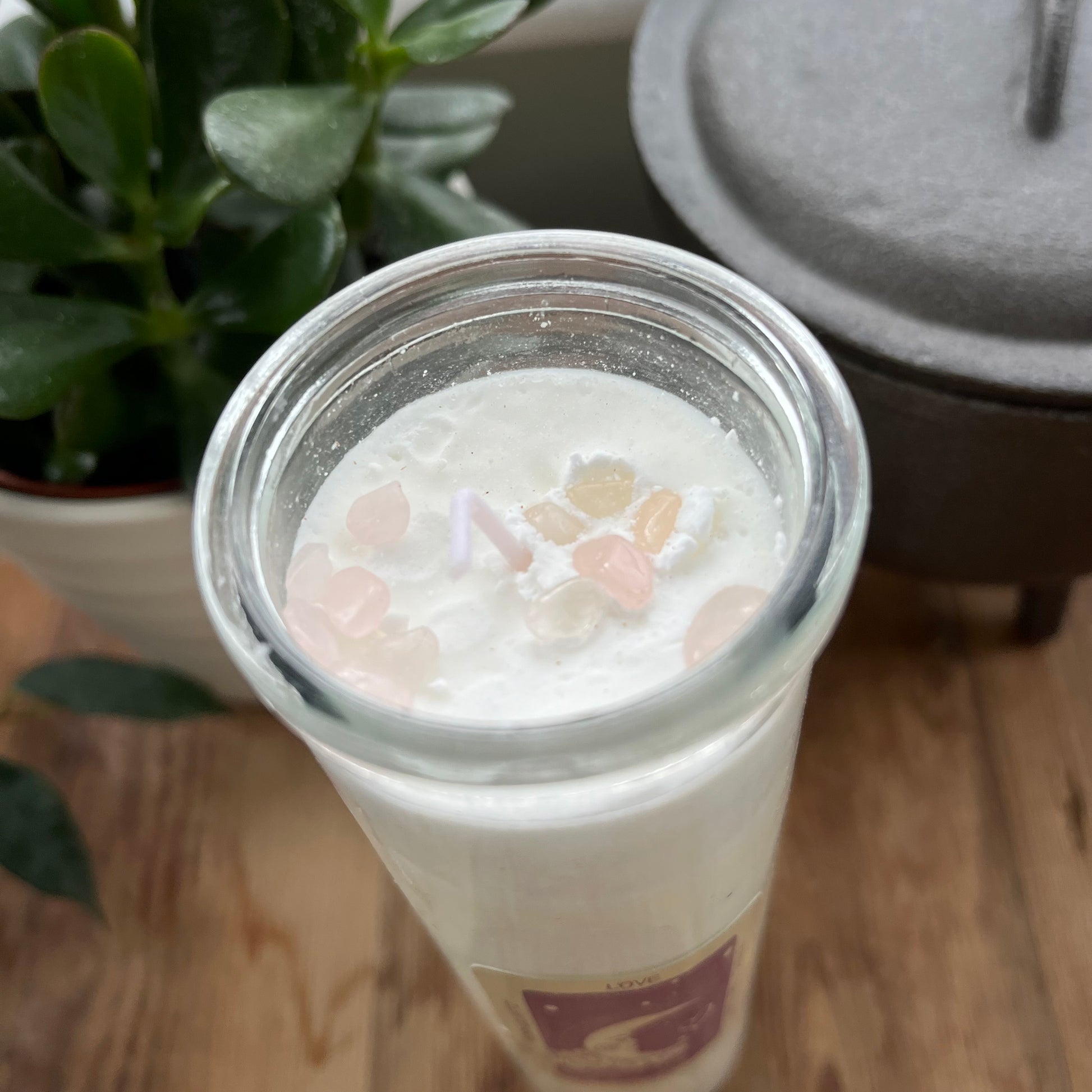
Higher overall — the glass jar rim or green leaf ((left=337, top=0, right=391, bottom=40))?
green leaf ((left=337, top=0, right=391, bottom=40))

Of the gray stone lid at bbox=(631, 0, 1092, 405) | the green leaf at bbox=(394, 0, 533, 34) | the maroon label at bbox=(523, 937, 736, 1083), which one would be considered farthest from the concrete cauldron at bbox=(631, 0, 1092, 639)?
the maroon label at bbox=(523, 937, 736, 1083)

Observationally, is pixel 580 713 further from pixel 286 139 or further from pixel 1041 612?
pixel 1041 612

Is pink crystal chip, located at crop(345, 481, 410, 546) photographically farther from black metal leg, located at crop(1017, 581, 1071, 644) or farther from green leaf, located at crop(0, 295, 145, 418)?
black metal leg, located at crop(1017, 581, 1071, 644)

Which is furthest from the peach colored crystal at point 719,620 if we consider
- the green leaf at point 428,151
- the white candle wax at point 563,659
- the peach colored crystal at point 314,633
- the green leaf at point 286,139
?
the green leaf at point 428,151

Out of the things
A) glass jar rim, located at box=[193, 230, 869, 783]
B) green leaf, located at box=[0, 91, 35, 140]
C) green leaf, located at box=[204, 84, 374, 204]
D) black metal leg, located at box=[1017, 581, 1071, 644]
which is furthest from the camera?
black metal leg, located at box=[1017, 581, 1071, 644]

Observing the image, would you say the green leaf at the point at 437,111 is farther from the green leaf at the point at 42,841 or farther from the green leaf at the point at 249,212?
the green leaf at the point at 42,841

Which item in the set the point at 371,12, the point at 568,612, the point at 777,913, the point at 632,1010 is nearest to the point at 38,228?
the point at 371,12

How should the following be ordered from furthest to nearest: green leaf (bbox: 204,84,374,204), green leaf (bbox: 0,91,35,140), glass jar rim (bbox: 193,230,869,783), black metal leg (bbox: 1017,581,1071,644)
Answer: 1. black metal leg (bbox: 1017,581,1071,644)
2. green leaf (bbox: 0,91,35,140)
3. green leaf (bbox: 204,84,374,204)
4. glass jar rim (bbox: 193,230,869,783)
